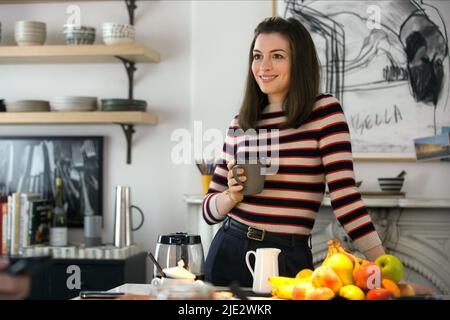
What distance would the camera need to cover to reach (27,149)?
10.8ft

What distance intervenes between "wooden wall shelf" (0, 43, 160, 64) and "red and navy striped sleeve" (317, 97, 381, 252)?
1.60 metres

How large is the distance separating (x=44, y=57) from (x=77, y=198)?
701 mm

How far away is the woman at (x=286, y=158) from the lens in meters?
1.58

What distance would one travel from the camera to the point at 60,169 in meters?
3.27

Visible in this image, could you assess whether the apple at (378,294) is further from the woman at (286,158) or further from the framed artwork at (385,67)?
the framed artwork at (385,67)

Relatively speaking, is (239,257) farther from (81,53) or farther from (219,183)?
(81,53)

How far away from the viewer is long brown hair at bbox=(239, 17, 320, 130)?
1.60 metres

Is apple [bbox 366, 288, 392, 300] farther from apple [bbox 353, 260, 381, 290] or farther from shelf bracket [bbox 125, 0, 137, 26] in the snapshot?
shelf bracket [bbox 125, 0, 137, 26]

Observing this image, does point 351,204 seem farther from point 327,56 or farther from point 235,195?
point 327,56

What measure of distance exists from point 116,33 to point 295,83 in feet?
5.35

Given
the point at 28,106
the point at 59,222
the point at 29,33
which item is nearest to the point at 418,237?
the point at 59,222

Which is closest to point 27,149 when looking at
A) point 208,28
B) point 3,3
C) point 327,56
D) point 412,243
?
point 3,3

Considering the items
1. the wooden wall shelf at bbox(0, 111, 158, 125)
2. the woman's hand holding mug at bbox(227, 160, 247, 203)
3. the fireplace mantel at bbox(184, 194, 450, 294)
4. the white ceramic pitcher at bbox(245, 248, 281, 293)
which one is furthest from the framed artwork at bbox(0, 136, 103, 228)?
the white ceramic pitcher at bbox(245, 248, 281, 293)

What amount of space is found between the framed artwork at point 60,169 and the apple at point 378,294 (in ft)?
7.82
